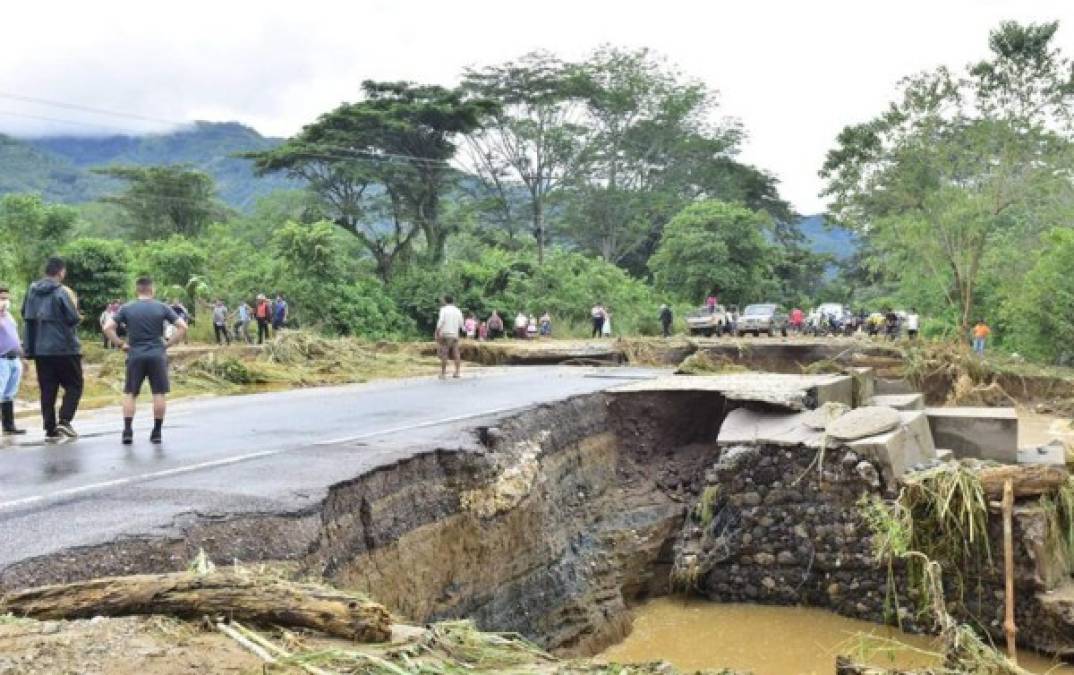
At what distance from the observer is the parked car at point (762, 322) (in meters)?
38.0

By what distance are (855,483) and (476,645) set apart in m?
7.92

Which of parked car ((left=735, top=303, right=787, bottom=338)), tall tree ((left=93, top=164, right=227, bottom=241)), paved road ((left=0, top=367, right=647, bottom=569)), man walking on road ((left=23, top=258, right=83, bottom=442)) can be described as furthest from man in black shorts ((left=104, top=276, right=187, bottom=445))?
tall tree ((left=93, top=164, right=227, bottom=241))

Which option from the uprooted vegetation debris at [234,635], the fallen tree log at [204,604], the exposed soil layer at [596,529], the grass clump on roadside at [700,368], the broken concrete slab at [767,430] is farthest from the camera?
the grass clump on roadside at [700,368]

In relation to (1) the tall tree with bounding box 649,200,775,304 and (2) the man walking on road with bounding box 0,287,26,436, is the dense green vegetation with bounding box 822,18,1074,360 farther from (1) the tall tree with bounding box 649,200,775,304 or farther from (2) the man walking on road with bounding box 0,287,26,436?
(2) the man walking on road with bounding box 0,287,26,436

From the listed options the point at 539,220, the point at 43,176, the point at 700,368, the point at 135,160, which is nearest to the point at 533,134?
the point at 539,220

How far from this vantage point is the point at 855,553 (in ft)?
35.2

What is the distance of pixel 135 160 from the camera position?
182 m

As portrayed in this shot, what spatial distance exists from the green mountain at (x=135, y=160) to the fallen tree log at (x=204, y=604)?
7721 centimetres

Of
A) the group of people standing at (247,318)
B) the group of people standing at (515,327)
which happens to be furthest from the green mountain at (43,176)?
the group of people standing at (247,318)

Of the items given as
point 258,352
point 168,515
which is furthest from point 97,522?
point 258,352

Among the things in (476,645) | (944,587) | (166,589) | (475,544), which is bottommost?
(944,587)

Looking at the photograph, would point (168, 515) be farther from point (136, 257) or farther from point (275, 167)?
point (275, 167)

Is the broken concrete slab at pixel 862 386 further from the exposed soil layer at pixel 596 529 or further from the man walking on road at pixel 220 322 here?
the man walking on road at pixel 220 322

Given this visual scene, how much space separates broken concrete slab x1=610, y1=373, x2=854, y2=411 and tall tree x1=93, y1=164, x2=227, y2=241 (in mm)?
39635
